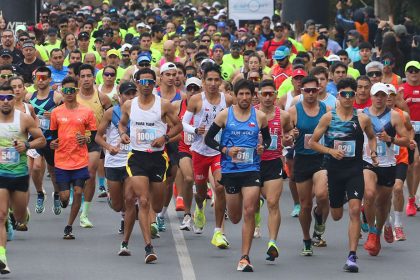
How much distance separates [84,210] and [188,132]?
6.40 ft

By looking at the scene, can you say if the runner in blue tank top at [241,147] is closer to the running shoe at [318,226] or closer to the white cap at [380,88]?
the running shoe at [318,226]

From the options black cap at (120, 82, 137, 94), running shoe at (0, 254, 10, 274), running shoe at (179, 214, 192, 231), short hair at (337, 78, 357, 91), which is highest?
short hair at (337, 78, 357, 91)

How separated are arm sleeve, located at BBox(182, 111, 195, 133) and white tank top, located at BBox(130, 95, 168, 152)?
1192 mm

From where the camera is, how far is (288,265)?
50.4 ft

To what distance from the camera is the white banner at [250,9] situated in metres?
38.4

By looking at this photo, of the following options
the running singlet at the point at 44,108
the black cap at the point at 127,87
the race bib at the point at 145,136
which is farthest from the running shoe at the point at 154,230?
the running singlet at the point at 44,108

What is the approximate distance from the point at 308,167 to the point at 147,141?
1767mm

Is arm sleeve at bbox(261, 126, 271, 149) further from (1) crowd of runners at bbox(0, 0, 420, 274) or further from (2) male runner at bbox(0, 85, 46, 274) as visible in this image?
(2) male runner at bbox(0, 85, 46, 274)

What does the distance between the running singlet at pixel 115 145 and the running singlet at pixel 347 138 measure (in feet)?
8.30

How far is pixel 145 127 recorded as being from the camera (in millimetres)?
15828

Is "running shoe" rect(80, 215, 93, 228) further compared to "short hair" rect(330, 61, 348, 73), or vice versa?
"short hair" rect(330, 61, 348, 73)

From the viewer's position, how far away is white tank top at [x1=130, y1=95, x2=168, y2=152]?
620 inches

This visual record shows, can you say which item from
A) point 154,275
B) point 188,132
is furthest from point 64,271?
point 188,132

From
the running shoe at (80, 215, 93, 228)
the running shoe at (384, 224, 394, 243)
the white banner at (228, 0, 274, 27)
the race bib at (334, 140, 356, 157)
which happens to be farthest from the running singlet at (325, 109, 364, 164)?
the white banner at (228, 0, 274, 27)
